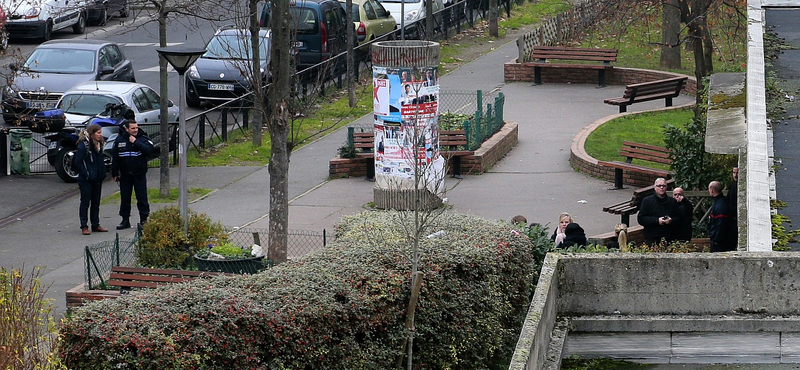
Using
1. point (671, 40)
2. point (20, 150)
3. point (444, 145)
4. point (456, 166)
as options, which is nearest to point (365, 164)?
point (444, 145)

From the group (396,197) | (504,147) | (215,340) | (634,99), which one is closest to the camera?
(215,340)

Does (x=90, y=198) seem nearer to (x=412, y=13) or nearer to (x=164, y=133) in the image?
(x=164, y=133)

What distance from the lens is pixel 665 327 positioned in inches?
317

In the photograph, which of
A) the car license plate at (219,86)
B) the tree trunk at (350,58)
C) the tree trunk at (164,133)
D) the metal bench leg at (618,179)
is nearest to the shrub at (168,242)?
the tree trunk at (164,133)

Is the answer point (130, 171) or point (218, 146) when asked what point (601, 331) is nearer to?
point (130, 171)

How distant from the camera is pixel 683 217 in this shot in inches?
528

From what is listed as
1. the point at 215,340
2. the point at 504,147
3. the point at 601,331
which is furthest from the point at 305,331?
the point at 504,147

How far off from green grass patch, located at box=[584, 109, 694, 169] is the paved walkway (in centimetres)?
56

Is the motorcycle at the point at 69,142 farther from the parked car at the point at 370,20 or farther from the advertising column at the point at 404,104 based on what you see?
the parked car at the point at 370,20

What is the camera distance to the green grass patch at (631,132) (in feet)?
64.3

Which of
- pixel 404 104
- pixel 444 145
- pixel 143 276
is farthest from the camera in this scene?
pixel 444 145

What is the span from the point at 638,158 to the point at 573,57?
9.49 meters

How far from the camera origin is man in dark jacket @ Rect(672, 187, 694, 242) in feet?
43.9

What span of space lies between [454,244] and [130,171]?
609 centimetres
